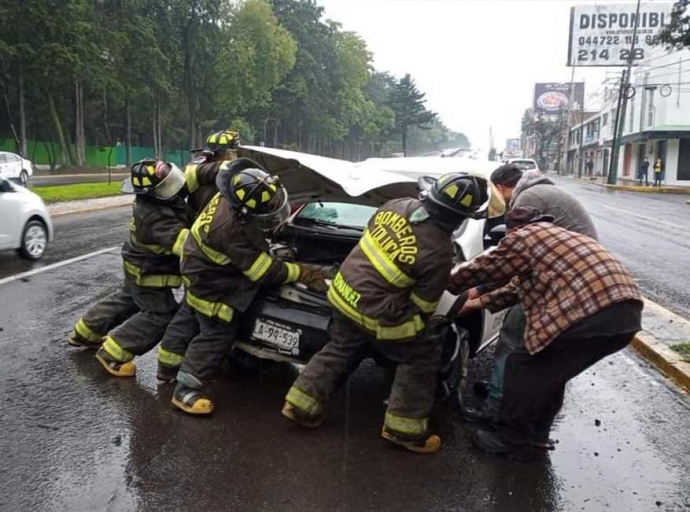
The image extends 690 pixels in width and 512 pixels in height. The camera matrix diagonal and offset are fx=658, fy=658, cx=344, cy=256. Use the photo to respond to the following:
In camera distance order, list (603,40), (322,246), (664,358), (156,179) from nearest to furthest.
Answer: (156,179)
(322,246)
(664,358)
(603,40)

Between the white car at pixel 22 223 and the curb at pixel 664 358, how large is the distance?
7.79m

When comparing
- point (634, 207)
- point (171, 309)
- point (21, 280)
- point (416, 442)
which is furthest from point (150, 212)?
point (634, 207)

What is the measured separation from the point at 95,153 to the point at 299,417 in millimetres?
56562

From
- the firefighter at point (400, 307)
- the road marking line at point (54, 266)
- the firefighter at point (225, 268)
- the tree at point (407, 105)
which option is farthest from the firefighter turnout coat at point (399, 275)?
the tree at point (407, 105)

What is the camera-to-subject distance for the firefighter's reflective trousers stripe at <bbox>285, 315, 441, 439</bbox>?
12.4 feet

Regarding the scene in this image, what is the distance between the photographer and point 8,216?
884cm

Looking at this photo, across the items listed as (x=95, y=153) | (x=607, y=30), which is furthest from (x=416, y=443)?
(x=607, y=30)

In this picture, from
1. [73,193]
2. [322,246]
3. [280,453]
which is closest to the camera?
[280,453]

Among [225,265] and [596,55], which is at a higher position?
[596,55]

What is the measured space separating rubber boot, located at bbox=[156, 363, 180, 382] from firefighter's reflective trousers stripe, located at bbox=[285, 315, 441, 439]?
3.54 ft

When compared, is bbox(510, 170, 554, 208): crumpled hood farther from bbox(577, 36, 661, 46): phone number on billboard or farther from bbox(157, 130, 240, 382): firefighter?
bbox(577, 36, 661, 46): phone number on billboard

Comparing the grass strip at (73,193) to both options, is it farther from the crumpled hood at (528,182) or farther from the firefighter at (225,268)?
the crumpled hood at (528,182)

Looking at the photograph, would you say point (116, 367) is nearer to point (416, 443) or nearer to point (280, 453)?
point (280, 453)

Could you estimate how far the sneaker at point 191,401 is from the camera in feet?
13.6
